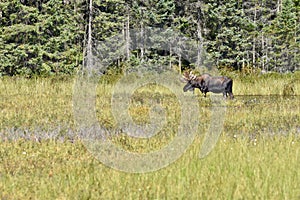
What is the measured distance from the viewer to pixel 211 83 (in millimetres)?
18750

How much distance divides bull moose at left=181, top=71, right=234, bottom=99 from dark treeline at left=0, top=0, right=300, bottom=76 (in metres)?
14.3

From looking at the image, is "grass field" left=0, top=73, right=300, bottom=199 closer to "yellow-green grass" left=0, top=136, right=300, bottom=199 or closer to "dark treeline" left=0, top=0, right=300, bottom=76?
"yellow-green grass" left=0, top=136, right=300, bottom=199

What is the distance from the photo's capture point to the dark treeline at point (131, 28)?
103ft

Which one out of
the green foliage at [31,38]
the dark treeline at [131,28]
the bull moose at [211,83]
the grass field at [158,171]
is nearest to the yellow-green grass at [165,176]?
the grass field at [158,171]

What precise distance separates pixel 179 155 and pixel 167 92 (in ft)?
43.1

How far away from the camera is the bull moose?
18375mm

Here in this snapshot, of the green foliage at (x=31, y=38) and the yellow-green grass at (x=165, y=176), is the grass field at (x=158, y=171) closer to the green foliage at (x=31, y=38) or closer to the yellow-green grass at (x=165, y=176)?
the yellow-green grass at (x=165, y=176)

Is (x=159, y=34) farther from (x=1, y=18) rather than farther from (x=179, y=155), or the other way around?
(x=179, y=155)

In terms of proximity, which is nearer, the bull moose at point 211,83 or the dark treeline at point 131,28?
the bull moose at point 211,83

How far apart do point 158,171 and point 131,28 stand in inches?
1860

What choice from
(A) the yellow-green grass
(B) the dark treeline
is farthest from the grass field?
(B) the dark treeline

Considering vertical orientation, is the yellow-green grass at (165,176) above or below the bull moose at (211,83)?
above

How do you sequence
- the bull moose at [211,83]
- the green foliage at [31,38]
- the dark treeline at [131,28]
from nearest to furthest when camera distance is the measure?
the bull moose at [211,83] < the green foliage at [31,38] < the dark treeline at [131,28]

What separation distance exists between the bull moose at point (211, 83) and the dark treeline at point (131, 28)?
14307 mm
